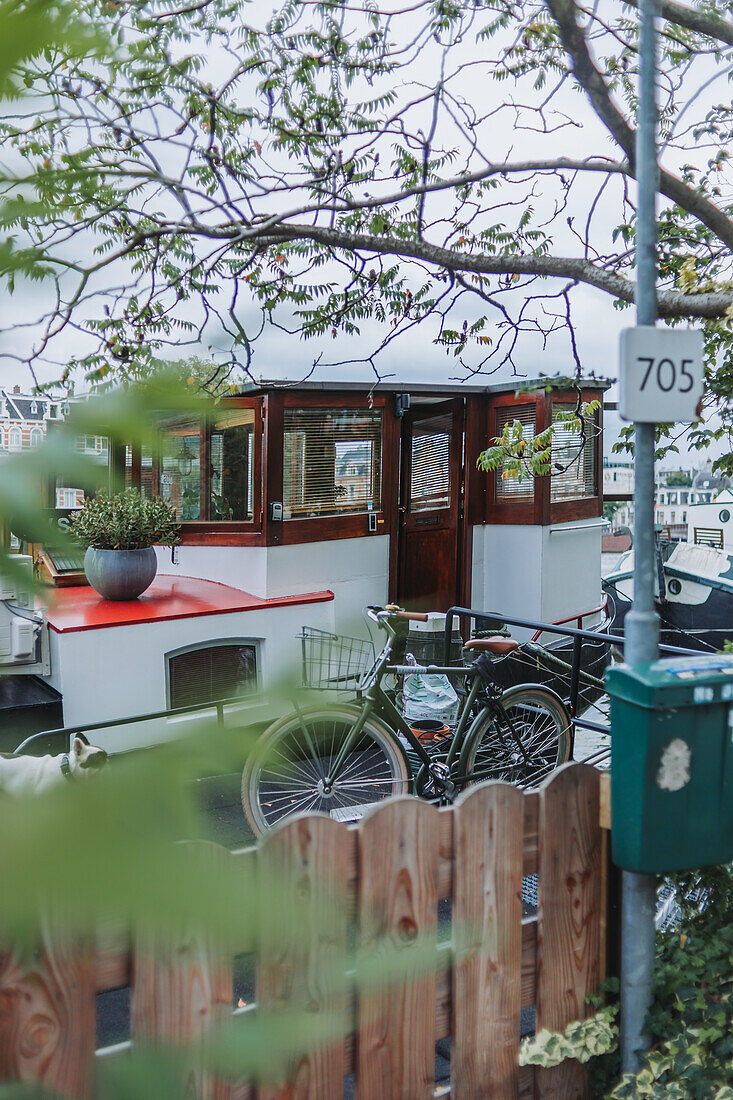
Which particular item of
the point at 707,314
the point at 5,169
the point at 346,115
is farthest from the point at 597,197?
the point at 5,169

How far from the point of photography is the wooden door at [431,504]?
8.41 m

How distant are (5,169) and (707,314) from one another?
4152 millimetres

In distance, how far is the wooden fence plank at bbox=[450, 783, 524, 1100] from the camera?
205cm

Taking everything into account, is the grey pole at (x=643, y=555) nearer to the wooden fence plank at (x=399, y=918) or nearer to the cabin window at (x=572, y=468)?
the wooden fence plank at (x=399, y=918)

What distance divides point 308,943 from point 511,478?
319 inches

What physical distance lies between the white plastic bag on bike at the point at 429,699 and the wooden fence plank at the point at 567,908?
8.46ft

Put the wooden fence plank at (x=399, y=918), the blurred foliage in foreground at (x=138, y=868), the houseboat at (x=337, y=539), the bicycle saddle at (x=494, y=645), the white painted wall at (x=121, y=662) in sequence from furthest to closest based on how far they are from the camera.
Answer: the houseboat at (x=337, y=539)
the white painted wall at (x=121, y=662)
the bicycle saddle at (x=494, y=645)
the wooden fence plank at (x=399, y=918)
the blurred foliage in foreground at (x=138, y=868)

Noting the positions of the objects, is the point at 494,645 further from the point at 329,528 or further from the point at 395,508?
the point at 395,508

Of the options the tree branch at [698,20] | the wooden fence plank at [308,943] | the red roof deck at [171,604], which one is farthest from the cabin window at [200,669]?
the tree branch at [698,20]

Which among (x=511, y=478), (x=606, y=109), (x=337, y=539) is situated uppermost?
(x=606, y=109)

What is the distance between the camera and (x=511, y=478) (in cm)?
838

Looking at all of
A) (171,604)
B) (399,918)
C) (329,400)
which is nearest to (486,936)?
(399,918)

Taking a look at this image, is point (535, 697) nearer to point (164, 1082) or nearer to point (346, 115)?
point (346, 115)

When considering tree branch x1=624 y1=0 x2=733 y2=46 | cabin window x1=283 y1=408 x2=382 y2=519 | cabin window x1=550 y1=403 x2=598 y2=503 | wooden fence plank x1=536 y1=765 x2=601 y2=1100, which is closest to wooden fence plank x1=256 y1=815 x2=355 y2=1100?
wooden fence plank x1=536 y1=765 x2=601 y2=1100
